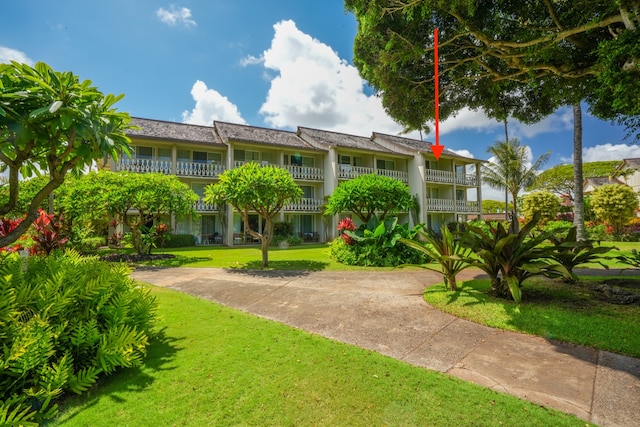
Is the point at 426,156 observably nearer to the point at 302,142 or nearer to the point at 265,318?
the point at 302,142

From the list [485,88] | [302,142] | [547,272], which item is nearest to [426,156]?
[302,142]

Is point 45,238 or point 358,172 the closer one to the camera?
point 45,238

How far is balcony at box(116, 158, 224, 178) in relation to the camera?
1892cm

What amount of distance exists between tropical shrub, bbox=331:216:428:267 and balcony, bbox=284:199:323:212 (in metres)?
11.6

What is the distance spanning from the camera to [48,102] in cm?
274

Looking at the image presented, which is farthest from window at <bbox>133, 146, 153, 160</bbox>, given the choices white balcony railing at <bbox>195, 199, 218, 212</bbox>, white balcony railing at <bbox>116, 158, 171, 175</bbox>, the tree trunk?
the tree trunk

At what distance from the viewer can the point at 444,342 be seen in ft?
13.4

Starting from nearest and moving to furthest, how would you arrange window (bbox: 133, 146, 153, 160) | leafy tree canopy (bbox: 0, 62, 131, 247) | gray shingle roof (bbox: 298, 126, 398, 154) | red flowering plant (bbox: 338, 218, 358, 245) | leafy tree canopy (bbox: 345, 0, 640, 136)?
1. leafy tree canopy (bbox: 0, 62, 131, 247)
2. leafy tree canopy (bbox: 345, 0, 640, 136)
3. red flowering plant (bbox: 338, 218, 358, 245)
4. window (bbox: 133, 146, 153, 160)
5. gray shingle roof (bbox: 298, 126, 398, 154)

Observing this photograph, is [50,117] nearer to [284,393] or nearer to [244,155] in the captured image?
[284,393]

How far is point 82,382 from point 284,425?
6.31ft

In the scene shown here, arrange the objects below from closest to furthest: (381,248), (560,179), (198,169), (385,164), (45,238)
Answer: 1. (45,238)
2. (381,248)
3. (198,169)
4. (385,164)
5. (560,179)

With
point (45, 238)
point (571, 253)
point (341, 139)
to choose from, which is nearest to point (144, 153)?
point (45, 238)

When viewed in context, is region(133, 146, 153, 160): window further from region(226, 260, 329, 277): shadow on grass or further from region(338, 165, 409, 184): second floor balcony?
region(226, 260, 329, 277): shadow on grass

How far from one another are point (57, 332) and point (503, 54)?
8.75 meters
